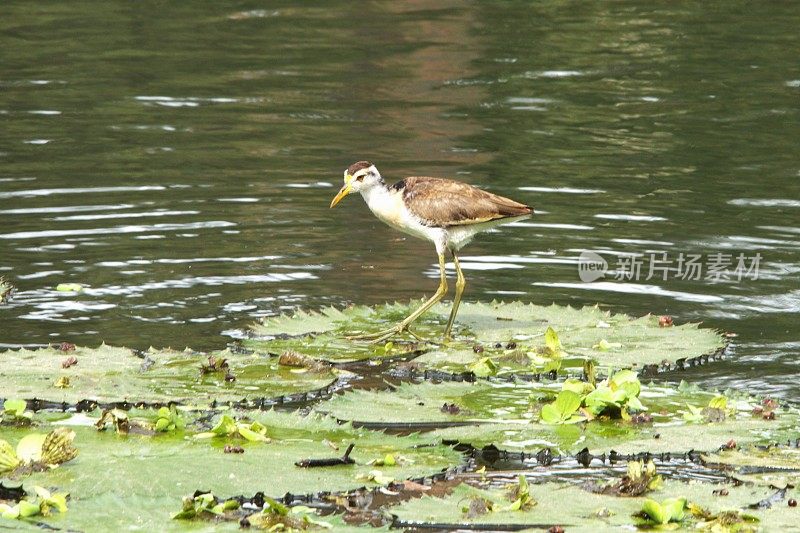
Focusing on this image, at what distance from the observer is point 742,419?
22.6 feet

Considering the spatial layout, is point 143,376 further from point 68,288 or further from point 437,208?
point 68,288

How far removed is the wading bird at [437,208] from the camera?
9250 millimetres

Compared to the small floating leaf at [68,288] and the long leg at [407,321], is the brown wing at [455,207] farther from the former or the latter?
the small floating leaf at [68,288]

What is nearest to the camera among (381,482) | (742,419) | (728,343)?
(381,482)

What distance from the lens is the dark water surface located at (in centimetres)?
1005

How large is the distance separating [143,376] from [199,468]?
67.2 inches

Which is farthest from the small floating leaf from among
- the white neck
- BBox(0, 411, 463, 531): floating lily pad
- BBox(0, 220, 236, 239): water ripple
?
BBox(0, 411, 463, 531): floating lily pad

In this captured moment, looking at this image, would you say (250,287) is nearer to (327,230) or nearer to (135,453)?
(327,230)

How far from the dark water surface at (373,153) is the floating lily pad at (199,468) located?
2.29m

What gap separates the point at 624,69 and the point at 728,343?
11315mm

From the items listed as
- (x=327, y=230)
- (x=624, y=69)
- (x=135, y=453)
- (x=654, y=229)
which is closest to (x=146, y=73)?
(x=624, y=69)

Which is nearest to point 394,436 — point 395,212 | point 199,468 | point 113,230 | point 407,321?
point 199,468

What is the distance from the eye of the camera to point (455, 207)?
9.27 metres

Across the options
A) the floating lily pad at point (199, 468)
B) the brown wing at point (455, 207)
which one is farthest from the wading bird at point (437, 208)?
the floating lily pad at point (199, 468)
